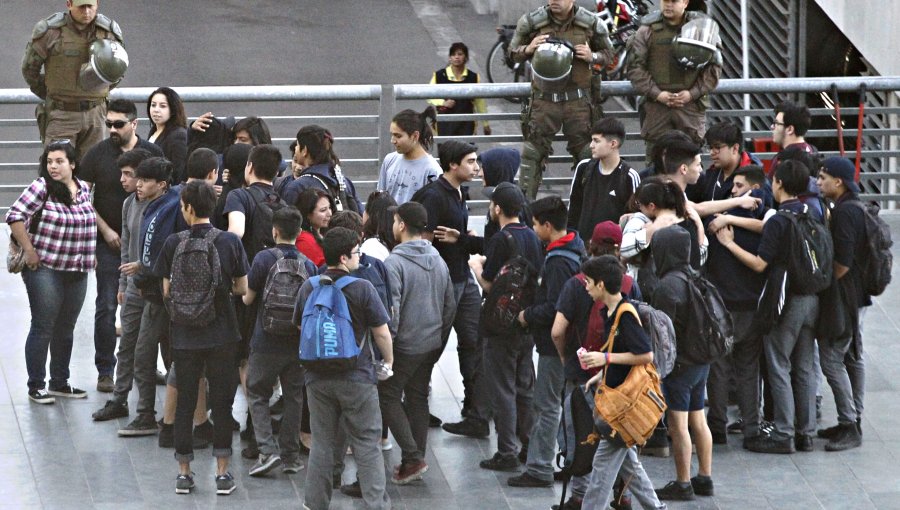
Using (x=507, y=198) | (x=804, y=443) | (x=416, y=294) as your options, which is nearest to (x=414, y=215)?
(x=416, y=294)

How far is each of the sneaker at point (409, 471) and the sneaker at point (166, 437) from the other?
1474mm

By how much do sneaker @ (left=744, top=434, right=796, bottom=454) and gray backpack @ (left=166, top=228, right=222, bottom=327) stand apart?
3.62 metres

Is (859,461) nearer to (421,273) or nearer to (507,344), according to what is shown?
(507,344)

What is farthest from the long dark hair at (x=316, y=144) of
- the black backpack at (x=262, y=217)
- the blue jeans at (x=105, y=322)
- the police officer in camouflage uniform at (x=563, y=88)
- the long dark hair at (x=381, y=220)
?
the police officer in camouflage uniform at (x=563, y=88)

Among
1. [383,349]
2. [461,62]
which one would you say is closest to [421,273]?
[383,349]

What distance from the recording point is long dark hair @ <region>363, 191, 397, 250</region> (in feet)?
34.3

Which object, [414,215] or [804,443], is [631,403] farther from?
[804,443]

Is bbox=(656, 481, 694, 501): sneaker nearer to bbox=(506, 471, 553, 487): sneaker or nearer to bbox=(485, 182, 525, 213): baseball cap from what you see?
bbox=(506, 471, 553, 487): sneaker

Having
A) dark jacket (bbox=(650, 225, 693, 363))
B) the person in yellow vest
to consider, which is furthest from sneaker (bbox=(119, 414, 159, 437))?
the person in yellow vest

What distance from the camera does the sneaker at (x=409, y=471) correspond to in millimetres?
10289

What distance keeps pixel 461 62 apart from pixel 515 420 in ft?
25.0

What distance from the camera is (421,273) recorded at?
10094 millimetres

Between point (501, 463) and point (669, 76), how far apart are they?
4845 millimetres

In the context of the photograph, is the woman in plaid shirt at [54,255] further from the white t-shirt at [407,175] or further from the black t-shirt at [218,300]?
the white t-shirt at [407,175]
